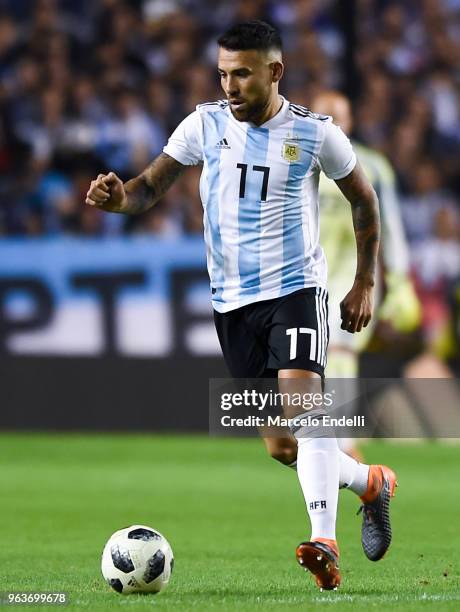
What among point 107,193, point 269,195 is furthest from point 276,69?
point 107,193

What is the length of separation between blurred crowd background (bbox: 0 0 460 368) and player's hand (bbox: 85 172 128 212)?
7301mm

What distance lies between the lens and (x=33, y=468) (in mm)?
10102

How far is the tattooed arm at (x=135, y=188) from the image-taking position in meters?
5.14

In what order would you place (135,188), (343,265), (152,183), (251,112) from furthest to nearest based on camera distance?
(343,265)
(152,183)
(135,188)
(251,112)

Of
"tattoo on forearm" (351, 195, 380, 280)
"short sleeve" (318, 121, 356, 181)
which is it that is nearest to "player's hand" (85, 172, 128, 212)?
"short sleeve" (318, 121, 356, 181)

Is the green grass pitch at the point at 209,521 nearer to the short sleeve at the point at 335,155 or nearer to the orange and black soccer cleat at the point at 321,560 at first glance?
the orange and black soccer cleat at the point at 321,560

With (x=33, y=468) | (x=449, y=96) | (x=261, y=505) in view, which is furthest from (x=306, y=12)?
(x=261, y=505)

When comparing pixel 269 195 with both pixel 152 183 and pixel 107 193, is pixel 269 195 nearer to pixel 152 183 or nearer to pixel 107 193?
pixel 152 183

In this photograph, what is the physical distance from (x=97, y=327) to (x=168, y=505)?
409cm

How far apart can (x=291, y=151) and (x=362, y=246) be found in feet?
1.52

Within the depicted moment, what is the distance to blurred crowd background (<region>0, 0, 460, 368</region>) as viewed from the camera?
42.0 ft

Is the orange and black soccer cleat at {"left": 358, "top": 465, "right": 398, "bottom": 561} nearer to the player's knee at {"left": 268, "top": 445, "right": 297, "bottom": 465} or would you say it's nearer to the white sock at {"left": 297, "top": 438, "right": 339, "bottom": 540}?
the player's knee at {"left": 268, "top": 445, "right": 297, "bottom": 465}

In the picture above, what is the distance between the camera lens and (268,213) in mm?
5387

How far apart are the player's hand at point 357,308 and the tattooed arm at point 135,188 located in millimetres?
831
